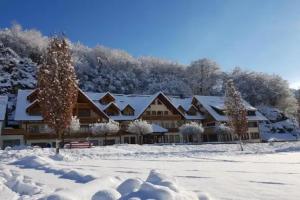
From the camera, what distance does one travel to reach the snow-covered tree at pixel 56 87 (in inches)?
1205

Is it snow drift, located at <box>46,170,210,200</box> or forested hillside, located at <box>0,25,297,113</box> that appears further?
forested hillside, located at <box>0,25,297,113</box>

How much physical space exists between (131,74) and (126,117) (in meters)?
51.7

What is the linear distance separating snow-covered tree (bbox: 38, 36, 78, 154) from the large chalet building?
73.4 feet

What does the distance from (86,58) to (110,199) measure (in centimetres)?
11117

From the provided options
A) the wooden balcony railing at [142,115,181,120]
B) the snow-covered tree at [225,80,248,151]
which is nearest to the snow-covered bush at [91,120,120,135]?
the wooden balcony railing at [142,115,181,120]

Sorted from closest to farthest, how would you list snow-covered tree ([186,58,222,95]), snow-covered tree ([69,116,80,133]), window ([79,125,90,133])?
snow-covered tree ([69,116,80,133]), window ([79,125,90,133]), snow-covered tree ([186,58,222,95])

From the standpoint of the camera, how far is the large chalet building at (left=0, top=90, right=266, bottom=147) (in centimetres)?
5219

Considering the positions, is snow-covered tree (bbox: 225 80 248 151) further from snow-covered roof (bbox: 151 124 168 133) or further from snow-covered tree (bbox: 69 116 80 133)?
snow-covered tree (bbox: 69 116 80 133)

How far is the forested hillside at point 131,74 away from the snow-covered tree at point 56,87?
2149 inches

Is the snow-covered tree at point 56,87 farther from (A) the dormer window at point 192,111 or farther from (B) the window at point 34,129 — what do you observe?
(A) the dormer window at point 192,111

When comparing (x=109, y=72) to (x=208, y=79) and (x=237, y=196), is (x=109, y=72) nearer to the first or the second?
(x=208, y=79)

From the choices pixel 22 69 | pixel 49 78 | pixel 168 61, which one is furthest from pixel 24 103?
pixel 168 61

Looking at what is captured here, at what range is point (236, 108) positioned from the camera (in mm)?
42594

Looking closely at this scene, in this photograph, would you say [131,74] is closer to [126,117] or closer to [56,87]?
[126,117]
